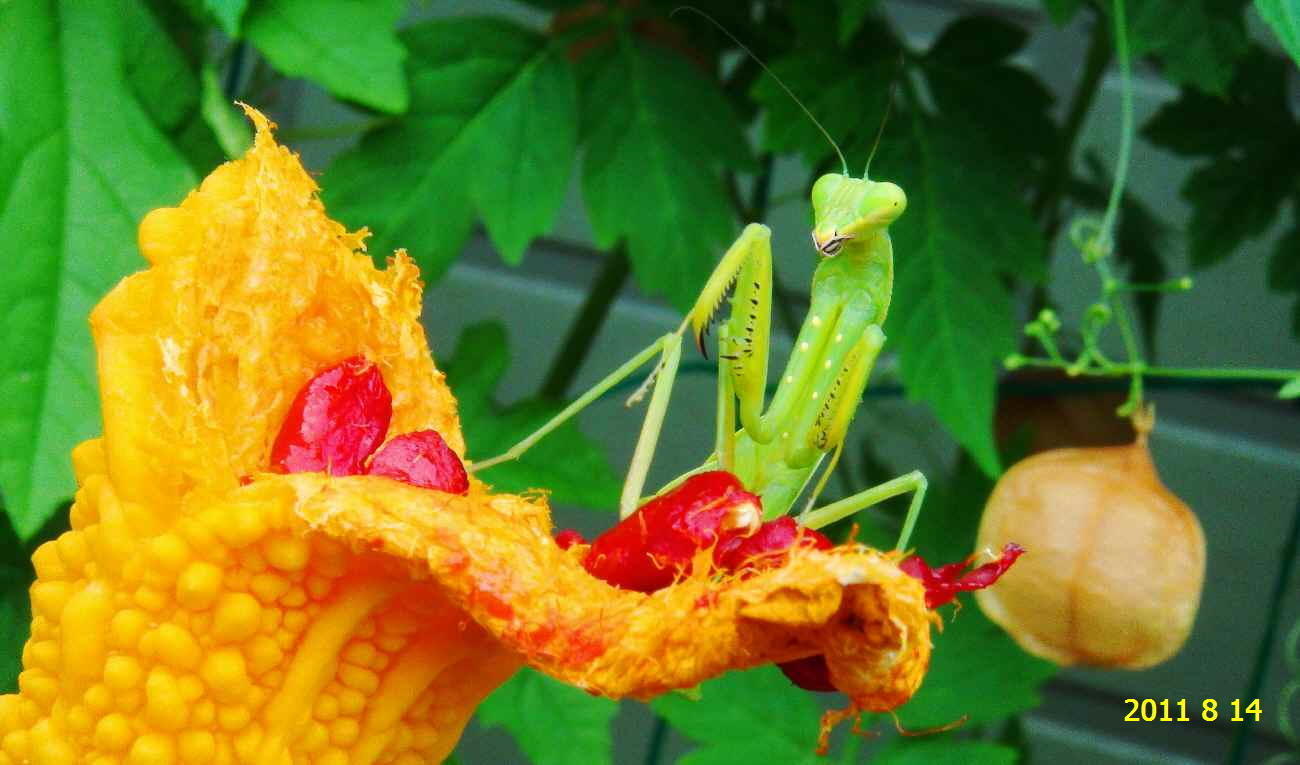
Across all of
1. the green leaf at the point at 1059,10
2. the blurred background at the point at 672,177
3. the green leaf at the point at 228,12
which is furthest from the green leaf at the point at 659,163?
the green leaf at the point at 228,12

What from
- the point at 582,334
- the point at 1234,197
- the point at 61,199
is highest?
the point at 61,199

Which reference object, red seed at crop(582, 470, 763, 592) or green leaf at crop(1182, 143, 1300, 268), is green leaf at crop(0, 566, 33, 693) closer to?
red seed at crop(582, 470, 763, 592)

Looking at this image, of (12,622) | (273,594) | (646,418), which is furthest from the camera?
(12,622)

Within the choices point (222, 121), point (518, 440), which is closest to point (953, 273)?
point (518, 440)

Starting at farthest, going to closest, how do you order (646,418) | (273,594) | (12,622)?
(12,622) < (646,418) < (273,594)

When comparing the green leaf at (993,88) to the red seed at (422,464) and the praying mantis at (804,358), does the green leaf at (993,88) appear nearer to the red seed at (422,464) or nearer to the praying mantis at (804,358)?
the praying mantis at (804,358)

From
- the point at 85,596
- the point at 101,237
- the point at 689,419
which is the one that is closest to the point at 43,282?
the point at 101,237

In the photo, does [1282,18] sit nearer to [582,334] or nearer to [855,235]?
[855,235]

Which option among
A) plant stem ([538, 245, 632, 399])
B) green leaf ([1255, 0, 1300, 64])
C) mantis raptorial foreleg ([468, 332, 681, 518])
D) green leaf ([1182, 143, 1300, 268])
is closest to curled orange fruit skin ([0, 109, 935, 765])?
mantis raptorial foreleg ([468, 332, 681, 518])

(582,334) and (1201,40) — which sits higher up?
(1201,40)

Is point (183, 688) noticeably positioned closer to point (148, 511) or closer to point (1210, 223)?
point (148, 511)
